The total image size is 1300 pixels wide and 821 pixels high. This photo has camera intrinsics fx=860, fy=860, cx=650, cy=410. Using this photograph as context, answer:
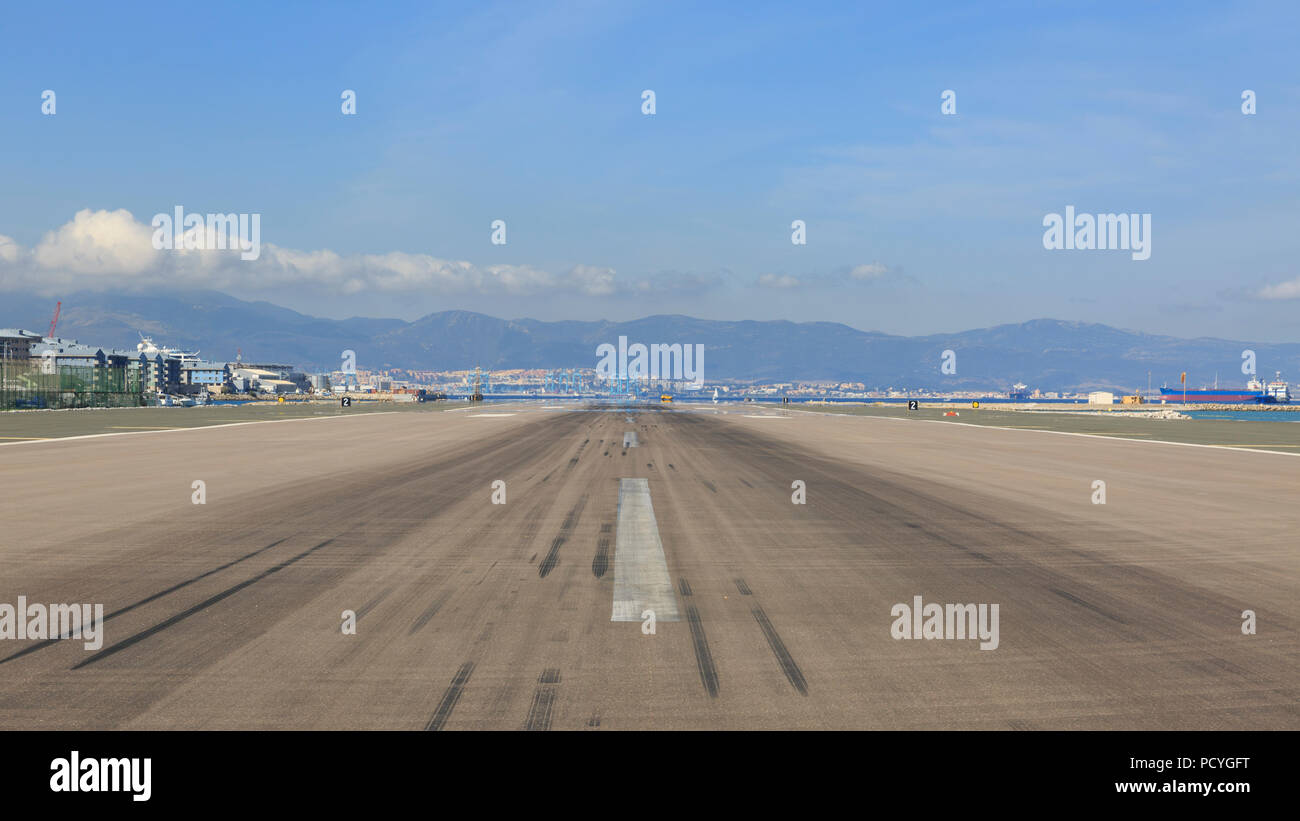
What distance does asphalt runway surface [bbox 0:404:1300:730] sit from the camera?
5.27 metres

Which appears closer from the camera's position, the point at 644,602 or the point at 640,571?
the point at 644,602

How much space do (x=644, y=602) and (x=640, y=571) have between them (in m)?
1.47

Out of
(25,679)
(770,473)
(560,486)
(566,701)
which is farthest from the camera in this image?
(770,473)

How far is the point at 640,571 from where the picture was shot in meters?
9.61

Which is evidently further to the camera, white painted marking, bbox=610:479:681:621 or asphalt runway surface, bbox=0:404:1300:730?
white painted marking, bbox=610:479:681:621

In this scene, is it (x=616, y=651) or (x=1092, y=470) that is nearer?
(x=616, y=651)

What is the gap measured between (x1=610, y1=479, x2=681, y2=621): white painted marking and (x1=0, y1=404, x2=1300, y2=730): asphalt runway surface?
5 centimetres

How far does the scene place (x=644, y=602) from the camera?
26.7 ft

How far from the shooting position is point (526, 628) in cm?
711

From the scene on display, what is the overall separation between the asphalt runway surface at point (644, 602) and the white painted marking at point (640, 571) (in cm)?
5

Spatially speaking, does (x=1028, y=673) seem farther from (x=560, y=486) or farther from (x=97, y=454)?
(x=97, y=454)

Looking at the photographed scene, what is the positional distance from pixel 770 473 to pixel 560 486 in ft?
19.9

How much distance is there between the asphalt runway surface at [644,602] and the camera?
17.3 ft
